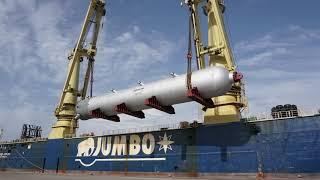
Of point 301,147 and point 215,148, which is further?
point 215,148

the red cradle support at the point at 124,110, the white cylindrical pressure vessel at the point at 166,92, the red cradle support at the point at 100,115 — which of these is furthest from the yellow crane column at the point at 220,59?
the red cradle support at the point at 100,115

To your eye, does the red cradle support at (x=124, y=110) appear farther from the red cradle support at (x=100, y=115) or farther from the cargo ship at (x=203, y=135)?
the red cradle support at (x=100, y=115)

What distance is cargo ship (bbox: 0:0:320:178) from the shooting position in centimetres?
2884

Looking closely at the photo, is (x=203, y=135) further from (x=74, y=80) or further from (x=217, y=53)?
(x=74, y=80)

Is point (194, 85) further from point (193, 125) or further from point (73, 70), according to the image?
point (73, 70)

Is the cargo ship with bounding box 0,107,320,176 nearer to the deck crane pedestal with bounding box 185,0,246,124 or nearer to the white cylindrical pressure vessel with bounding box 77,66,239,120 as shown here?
the deck crane pedestal with bounding box 185,0,246,124

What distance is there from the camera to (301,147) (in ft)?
91.9

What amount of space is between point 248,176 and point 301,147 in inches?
211

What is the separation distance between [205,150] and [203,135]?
5.10 feet

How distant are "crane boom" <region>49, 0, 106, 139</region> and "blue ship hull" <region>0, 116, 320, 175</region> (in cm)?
268

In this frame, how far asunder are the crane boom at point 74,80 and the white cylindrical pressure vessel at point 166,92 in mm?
10959

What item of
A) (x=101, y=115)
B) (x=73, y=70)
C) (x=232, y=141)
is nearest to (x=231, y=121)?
(x=232, y=141)

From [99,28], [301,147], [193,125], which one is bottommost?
[301,147]

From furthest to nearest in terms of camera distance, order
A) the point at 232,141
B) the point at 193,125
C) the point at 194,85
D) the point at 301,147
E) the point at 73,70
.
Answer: the point at 73,70 < the point at 193,125 < the point at 232,141 < the point at 194,85 < the point at 301,147
